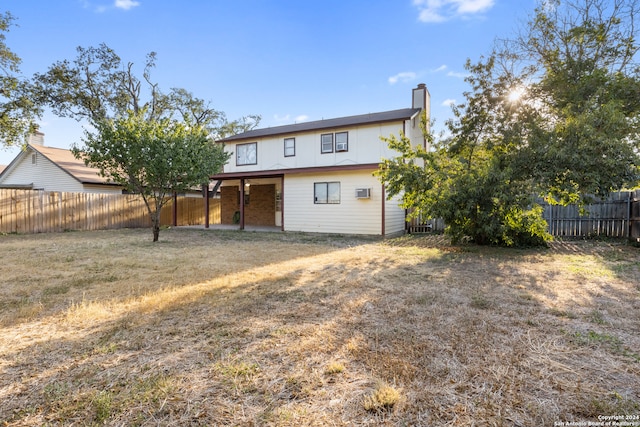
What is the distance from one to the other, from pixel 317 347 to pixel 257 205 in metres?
16.2

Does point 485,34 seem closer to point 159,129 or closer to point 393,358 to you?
point 159,129

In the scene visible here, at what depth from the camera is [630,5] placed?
1114 cm

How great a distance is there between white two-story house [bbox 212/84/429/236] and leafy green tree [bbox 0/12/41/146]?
35.1ft

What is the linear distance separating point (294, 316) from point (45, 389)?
2161 millimetres

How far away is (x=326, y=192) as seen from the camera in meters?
14.2

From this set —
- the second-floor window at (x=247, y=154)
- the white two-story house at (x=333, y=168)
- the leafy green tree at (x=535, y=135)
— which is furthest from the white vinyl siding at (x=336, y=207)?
the leafy green tree at (x=535, y=135)

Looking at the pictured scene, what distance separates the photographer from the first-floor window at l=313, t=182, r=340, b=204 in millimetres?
14000

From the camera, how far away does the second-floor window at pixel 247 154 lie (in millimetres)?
16703

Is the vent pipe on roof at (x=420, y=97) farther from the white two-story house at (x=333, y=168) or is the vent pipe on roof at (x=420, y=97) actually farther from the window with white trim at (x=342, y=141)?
the window with white trim at (x=342, y=141)

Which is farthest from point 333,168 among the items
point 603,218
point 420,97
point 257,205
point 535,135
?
point 603,218

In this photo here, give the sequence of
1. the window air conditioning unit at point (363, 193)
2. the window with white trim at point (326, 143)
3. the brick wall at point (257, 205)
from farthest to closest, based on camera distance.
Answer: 1. the brick wall at point (257, 205)
2. the window with white trim at point (326, 143)
3. the window air conditioning unit at point (363, 193)

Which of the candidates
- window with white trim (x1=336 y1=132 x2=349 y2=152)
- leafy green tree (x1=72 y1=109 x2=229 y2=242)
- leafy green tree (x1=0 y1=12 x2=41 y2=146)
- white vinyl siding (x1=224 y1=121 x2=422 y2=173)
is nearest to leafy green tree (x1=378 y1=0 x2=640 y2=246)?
white vinyl siding (x1=224 y1=121 x2=422 y2=173)

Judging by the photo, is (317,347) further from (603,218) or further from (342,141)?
(603,218)

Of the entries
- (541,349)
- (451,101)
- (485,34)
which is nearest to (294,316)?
(541,349)
